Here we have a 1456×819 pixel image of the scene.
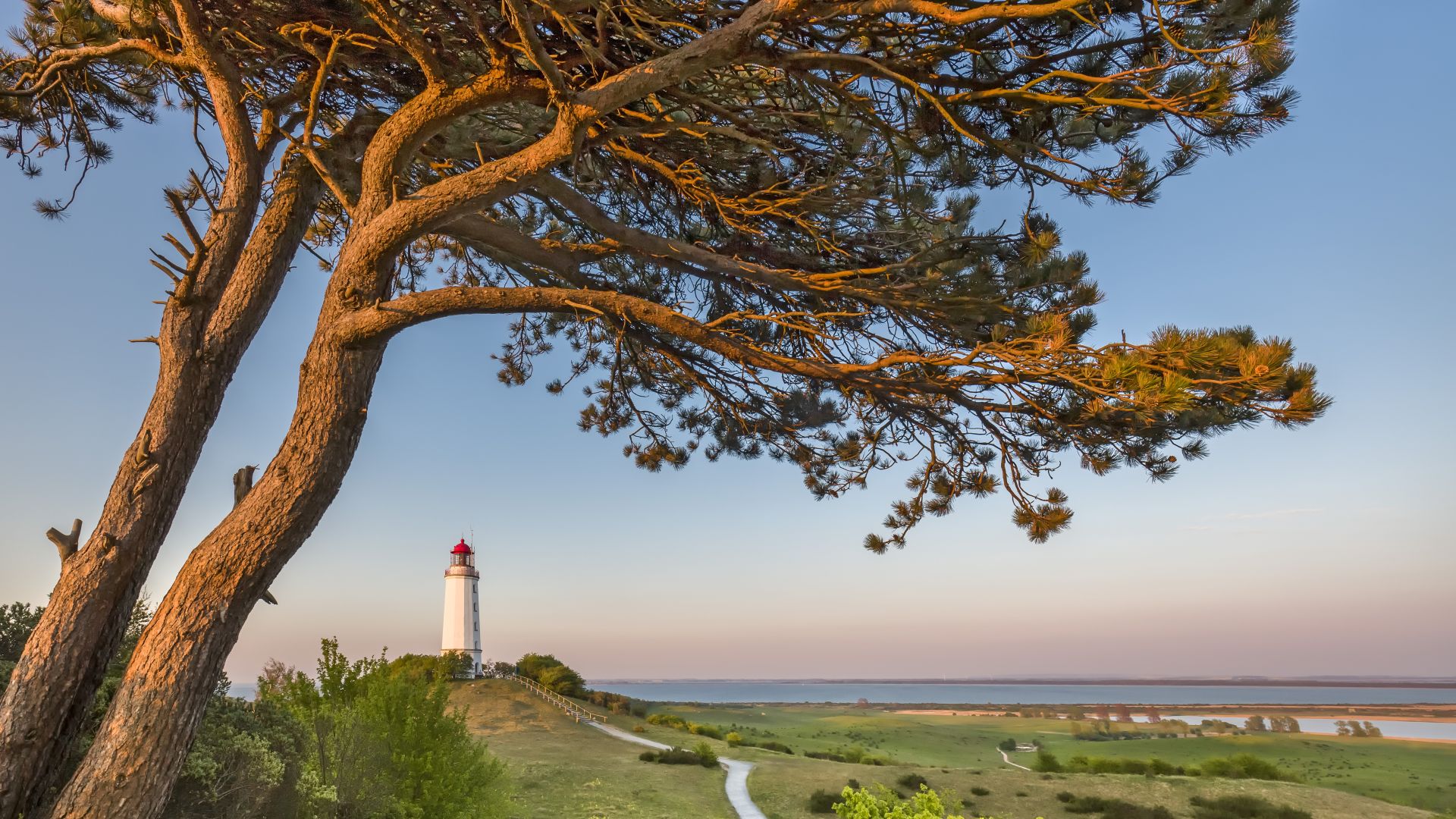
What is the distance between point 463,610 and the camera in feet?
99.7

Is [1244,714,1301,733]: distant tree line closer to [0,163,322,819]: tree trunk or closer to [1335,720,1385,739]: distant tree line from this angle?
[1335,720,1385,739]: distant tree line

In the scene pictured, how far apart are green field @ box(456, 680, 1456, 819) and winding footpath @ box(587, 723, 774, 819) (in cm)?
26

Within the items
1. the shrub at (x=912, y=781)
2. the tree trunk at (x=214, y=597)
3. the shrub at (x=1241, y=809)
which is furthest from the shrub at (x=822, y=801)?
the tree trunk at (x=214, y=597)

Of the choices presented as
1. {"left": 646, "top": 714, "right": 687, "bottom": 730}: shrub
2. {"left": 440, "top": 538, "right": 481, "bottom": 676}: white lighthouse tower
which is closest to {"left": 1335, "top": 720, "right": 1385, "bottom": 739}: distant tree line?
{"left": 646, "top": 714, "right": 687, "bottom": 730}: shrub

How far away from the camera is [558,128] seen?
4.64m

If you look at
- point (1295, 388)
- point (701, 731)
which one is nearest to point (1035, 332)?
point (1295, 388)

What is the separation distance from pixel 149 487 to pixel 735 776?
14.7 metres

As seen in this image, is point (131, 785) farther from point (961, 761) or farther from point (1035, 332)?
point (961, 761)

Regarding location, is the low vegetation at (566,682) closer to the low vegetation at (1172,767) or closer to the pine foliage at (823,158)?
the low vegetation at (1172,767)

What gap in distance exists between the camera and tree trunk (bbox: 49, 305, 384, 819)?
154 inches

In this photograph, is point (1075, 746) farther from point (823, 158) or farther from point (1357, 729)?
point (823, 158)

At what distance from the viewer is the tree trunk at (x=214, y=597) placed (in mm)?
3924

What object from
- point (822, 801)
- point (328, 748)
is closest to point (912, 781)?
point (822, 801)

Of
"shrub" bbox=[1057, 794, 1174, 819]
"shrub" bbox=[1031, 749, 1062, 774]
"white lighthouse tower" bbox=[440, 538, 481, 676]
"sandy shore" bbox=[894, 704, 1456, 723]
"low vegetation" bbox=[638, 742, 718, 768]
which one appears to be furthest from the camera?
"white lighthouse tower" bbox=[440, 538, 481, 676]
